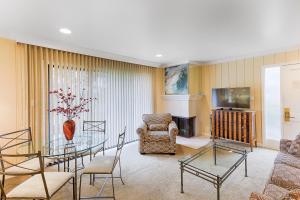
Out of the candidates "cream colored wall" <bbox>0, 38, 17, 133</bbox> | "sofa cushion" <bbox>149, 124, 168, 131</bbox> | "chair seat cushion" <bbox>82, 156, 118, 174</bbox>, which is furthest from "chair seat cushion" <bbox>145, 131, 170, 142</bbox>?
"cream colored wall" <bbox>0, 38, 17, 133</bbox>

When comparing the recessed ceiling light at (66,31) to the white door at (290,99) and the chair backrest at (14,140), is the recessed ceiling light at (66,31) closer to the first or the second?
the chair backrest at (14,140)

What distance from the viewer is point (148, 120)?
473 centimetres

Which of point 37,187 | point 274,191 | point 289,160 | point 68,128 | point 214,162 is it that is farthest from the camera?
point 214,162

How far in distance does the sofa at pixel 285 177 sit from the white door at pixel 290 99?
1.79 m

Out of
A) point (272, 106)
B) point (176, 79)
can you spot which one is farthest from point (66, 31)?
point (272, 106)

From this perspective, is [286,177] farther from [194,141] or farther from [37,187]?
[194,141]

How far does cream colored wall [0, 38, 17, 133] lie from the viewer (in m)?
2.99

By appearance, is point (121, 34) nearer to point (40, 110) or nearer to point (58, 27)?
point (58, 27)

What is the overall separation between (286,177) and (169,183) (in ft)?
5.08

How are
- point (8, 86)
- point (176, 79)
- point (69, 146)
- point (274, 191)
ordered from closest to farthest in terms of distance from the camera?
point (274, 191)
point (69, 146)
point (8, 86)
point (176, 79)

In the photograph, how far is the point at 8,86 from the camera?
3057mm

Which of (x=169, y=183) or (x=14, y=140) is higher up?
(x=14, y=140)

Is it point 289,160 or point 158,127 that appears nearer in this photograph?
point 289,160

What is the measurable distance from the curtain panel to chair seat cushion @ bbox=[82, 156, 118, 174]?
1400mm
